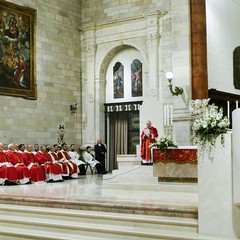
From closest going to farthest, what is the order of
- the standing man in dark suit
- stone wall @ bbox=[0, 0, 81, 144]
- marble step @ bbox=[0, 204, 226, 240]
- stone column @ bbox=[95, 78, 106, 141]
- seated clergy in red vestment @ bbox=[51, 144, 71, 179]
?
marble step @ bbox=[0, 204, 226, 240] → seated clergy in red vestment @ bbox=[51, 144, 71, 179] → stone wall @ bbox=[0, 0, 81, 144] → the standing man in dark suit → stone column @ bbox=[95, 78, 106, 141]

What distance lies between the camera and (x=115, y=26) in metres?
19.8

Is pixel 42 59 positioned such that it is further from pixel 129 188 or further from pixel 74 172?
pixel 129 188

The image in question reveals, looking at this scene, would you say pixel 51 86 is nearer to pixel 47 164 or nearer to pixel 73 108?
pixel 73 108

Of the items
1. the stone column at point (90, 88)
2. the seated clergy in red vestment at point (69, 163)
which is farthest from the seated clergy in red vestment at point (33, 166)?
the stone column at point (90, 88)

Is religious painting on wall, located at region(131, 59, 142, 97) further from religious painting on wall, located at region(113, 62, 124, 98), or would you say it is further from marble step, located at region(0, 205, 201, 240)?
marble step, located at region(0, 205, 201, 240)

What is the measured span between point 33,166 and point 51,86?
4.95 meters

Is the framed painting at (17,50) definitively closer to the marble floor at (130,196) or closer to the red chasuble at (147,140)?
the red chasuble at (147,140)

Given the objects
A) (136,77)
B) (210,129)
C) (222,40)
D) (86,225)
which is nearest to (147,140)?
(136,77)

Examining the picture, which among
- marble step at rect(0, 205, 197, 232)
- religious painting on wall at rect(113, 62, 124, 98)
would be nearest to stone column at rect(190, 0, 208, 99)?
religious painting on wall at rect(113, 62, 124, 98)

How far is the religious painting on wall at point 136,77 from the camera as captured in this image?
1980cm

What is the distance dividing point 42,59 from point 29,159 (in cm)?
492

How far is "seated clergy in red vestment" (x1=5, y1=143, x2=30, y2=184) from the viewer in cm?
1455

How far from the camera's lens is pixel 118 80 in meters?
20.5

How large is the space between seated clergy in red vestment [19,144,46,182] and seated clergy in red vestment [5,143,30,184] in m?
0.24
